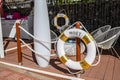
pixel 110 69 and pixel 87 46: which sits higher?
pixel 87 46

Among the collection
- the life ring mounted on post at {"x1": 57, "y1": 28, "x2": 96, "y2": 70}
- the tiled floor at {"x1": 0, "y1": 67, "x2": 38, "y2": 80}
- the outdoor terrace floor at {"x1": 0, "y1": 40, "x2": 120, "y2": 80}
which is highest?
the life ring mounted on post at {"x1": 57, "y1": 28, "x2": 96, "y2": 70}

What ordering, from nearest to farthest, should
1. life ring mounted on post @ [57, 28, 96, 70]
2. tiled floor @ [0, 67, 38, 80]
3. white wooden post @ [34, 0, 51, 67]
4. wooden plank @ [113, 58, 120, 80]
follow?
life ring mounted on post @ [57, 28, 96, 70]
wooden plank @ [113, 58, 120, 80]
tiled floor @ [0, 67, 38, 80]
white wooden post @ [34, 0, 51, 67]

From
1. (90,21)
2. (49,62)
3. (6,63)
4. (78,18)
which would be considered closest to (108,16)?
(90,21)

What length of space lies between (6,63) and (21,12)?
15.2 ft

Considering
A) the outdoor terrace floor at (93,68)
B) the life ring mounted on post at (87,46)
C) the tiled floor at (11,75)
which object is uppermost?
the life ring mounted on post at (87,46)

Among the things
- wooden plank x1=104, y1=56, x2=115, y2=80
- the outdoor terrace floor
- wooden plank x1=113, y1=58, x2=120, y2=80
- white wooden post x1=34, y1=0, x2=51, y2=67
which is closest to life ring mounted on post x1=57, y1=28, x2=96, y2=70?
the outdoor terrace floor

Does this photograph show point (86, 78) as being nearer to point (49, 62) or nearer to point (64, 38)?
point (64, 38)

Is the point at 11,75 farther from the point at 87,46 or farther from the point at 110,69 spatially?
the point at 110,69

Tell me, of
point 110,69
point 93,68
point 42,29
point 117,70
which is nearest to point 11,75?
point 42,29

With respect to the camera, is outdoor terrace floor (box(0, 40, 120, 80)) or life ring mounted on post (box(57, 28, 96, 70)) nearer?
life ring mounted on post (box(57, 28, 96, 70))

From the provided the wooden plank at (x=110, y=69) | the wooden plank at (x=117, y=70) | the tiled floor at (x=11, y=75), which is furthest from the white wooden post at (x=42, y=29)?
the wooden plank at (x=117, y=70)

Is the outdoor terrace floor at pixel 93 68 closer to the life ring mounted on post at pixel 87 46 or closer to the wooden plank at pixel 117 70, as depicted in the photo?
the wooden plank at pixel 117 70

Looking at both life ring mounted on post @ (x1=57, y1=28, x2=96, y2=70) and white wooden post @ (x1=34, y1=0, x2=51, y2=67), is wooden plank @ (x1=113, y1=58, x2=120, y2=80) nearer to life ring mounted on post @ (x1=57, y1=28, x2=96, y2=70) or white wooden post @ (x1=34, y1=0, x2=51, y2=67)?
life ring mounted on post @ (x1=57, y1=28, x2=96, y2=70)

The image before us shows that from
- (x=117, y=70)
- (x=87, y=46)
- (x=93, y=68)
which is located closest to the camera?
(x=87, y=46)
